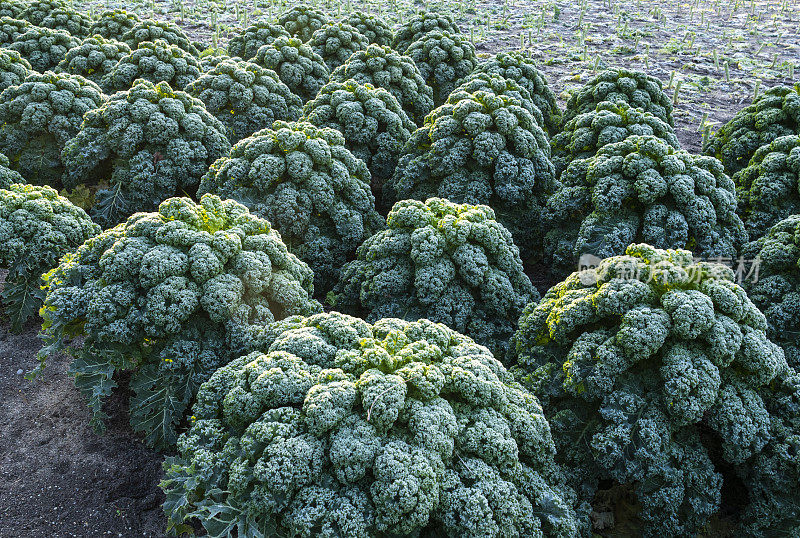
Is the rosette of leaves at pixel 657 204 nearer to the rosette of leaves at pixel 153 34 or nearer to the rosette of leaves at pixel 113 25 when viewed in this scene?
the rosette of leaves at pixel 153 34

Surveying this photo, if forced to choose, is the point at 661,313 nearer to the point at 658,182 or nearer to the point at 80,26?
the point at 658,182

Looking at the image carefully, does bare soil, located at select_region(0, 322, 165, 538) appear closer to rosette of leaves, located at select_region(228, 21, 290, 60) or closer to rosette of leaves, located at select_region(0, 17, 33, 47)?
rosette of leaves, located at select_region(228, 21, 290, 60)

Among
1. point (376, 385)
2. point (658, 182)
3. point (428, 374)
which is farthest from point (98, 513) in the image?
point (658, 182)

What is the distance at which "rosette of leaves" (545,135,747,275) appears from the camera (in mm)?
7109

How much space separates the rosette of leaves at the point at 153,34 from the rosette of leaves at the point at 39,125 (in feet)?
13.3

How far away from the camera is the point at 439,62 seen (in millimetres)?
12414

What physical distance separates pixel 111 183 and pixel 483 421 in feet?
24.3

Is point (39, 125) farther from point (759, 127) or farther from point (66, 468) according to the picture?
point (759, 127)

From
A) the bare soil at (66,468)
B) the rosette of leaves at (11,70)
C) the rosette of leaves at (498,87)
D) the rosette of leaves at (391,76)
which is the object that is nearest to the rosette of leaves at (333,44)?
the rosette of leaves at (391,76)

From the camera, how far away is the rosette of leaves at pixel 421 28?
13407 millimetres

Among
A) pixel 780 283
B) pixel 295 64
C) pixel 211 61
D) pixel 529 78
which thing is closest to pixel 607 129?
pixel 529 78

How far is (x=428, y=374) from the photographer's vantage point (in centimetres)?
467

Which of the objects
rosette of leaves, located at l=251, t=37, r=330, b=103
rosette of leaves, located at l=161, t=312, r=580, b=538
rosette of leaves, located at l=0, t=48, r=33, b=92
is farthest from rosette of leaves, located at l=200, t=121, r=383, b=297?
rosette of leaves, located at l=0, t=48, r=33, b=92

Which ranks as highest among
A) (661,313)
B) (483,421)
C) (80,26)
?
(80,26)
